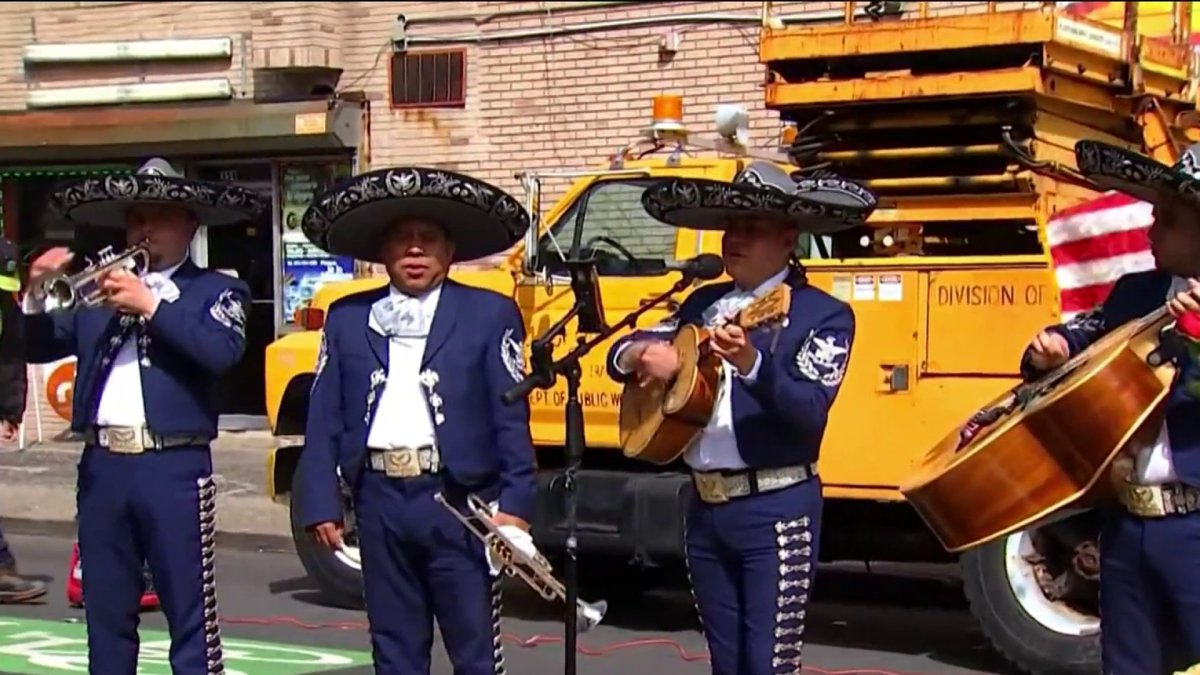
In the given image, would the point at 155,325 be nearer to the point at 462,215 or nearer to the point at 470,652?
the point at 462,215

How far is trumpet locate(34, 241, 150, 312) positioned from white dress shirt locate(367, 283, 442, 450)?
883 millimetres

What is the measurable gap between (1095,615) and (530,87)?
7.55 meters

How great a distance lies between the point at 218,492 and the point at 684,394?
890cm

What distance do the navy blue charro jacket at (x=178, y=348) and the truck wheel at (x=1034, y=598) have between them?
136 inches

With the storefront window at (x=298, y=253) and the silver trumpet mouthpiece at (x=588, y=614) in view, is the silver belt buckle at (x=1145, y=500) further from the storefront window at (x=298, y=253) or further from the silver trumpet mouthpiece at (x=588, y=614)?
the storefront window at (x=298, y=253)

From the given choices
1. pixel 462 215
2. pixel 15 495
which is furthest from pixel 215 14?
pixel 462 215

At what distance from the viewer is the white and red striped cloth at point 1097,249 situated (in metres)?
7.26

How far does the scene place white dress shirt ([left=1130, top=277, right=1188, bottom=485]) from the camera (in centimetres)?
436

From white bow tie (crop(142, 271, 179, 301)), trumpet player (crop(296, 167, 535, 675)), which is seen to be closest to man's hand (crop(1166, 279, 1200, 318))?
trumpet player (crop(296, 167, 535, 675))

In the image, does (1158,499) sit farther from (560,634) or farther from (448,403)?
(560,634)

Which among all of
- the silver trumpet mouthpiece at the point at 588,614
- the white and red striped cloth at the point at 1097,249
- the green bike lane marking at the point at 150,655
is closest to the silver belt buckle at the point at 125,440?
the silver trumpet mouthpiece at the point at 588,614

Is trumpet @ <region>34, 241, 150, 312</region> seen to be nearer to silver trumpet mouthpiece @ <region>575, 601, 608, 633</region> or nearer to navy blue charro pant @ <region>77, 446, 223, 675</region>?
navy blue charro pant @ <region>77, 446, 223, 675</region>

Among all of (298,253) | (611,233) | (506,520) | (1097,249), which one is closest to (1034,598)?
(1097,249)

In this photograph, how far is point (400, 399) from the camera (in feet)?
16.2
